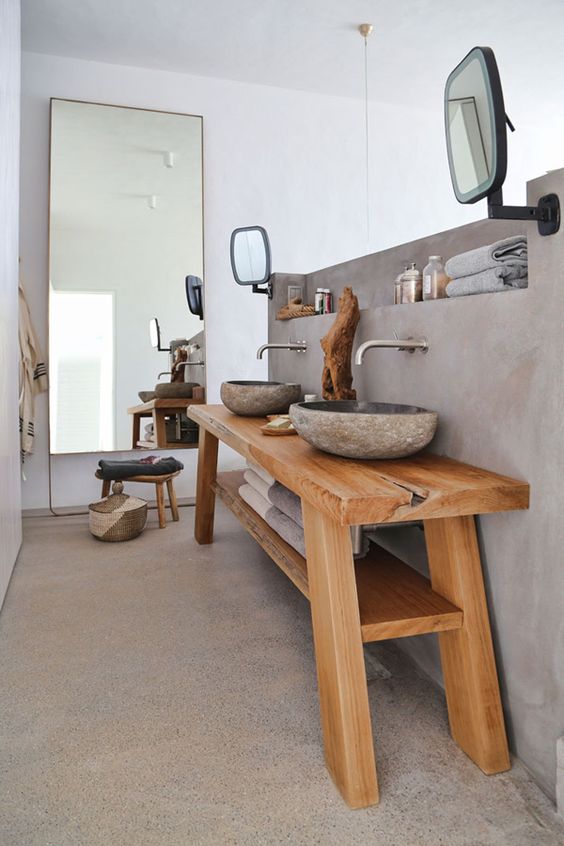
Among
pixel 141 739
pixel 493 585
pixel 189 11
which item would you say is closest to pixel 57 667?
pixel 141 739

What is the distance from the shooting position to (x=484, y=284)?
1.41 metres

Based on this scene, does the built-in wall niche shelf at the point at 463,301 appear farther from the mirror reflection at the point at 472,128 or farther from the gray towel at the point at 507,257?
the mirror reflection at the point at 472,128

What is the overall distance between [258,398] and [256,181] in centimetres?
Result: 215

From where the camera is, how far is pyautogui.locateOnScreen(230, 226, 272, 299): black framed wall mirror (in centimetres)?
304

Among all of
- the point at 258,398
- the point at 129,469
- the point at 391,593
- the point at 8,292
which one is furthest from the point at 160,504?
the point at 391,593

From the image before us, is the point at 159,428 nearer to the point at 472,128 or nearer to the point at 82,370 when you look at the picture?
the point at 82,370

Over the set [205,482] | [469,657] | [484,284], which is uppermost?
[484,284]

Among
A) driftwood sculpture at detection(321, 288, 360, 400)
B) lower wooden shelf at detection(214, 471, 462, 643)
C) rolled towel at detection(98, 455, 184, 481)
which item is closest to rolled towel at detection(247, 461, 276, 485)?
lower wooden shelf at detection(214, 471, 462, 643)

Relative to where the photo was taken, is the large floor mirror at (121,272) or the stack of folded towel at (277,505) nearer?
A: the stack of folded towel at (277,505)

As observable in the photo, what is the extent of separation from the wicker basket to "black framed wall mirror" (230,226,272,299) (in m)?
1.29

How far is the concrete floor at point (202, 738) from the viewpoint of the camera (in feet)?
3.86

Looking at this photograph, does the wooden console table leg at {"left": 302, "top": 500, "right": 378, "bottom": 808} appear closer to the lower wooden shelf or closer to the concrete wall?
the lower wooden shelf

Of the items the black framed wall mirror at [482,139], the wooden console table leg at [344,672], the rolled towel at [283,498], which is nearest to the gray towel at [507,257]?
the black framed wall mirror at [482,139]

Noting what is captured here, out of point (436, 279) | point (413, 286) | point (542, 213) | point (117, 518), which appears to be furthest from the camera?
point (117, 518)
